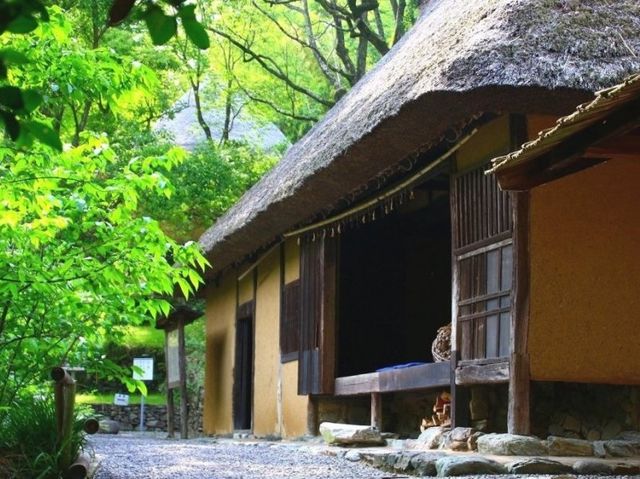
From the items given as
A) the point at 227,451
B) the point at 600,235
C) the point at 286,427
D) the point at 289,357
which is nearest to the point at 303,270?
the point at 289,357

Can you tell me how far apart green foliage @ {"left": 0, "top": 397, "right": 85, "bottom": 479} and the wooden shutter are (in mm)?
3827

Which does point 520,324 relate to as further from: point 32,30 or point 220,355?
point 220,355

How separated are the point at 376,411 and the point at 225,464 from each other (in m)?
2.06

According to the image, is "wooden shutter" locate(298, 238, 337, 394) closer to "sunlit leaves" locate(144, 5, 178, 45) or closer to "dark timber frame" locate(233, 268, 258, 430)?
"dark timber frame" locate(233, 268, 258, 430)

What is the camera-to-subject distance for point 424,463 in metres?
5.05

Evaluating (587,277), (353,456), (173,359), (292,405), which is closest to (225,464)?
(353,456)

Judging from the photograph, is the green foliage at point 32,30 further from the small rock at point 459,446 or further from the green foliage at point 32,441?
the small rock at point 459,446

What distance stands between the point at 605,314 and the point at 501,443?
115 centimetres

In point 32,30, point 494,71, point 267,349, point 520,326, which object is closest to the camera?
point 32,30

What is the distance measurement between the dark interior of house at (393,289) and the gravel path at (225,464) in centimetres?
273

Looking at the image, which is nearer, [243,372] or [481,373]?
[481,373]

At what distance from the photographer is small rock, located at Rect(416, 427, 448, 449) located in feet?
20.1

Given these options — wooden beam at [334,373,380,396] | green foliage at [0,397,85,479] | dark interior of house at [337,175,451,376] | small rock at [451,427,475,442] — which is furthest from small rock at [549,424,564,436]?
dark interior of house at [337,175,451,376]

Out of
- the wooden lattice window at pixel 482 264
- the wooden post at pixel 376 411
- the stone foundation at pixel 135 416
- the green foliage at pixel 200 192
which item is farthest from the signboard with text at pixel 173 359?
the wooden lattice window at pixel 482 264
